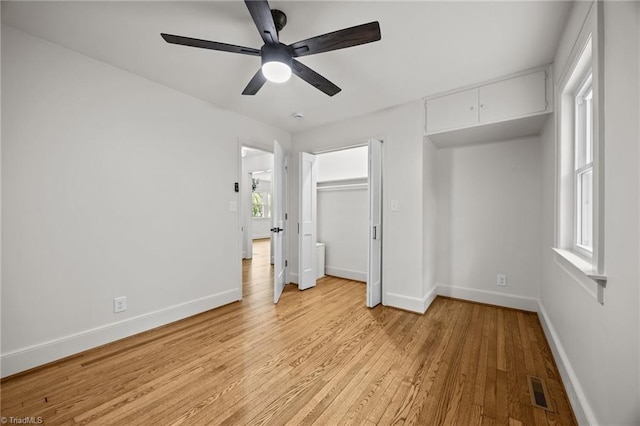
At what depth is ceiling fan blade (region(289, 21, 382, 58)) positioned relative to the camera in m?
1.42

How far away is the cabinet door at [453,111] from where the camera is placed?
2594 mm

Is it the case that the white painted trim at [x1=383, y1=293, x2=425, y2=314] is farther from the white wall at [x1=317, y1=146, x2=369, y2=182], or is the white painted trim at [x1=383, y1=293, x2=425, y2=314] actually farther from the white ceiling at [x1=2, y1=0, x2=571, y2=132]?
the white ceiling at [x1=2, y1=0, x2=571, y2=132]

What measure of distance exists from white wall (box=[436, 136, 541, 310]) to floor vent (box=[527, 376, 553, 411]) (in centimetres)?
150

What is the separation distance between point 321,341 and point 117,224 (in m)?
2.16

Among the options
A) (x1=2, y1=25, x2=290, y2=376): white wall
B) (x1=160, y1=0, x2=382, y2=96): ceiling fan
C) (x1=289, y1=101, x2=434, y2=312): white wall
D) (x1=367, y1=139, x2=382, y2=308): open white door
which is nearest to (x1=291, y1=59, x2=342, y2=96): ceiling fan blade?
(x1=160, y1=0, x2=382, y2=96): ceiling fan

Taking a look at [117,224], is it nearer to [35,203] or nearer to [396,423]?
[35,203]

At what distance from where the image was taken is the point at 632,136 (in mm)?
958

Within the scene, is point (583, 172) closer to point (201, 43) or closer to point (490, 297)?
point (490, 297)

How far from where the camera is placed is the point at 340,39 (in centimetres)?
153

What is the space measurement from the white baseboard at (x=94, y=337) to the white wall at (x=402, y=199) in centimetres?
222

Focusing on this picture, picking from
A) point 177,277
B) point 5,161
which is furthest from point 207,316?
point 5,161

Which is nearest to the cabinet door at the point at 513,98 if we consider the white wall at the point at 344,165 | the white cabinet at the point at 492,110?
the white cabinet at the point at 492,110

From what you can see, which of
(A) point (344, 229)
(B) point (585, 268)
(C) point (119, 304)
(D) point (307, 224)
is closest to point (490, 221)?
(B) point (585, 268)

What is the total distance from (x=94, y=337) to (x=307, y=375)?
189cm
